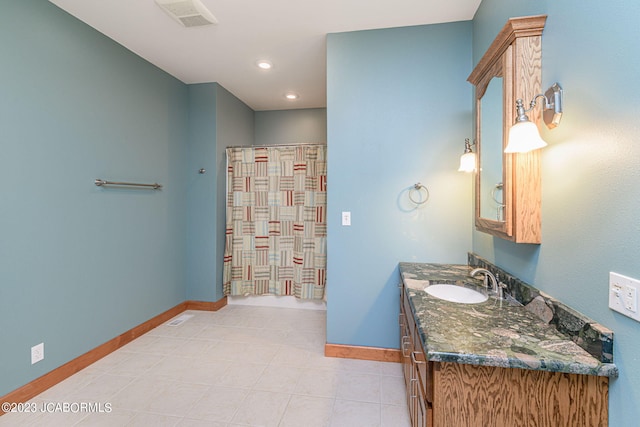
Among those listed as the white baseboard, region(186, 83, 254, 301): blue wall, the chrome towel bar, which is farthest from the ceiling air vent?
the white baseboard

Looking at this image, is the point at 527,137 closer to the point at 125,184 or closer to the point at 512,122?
the point at 512,122

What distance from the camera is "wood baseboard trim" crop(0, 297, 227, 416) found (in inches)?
68.4

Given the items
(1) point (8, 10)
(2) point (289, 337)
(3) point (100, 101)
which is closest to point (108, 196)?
Result: (3) point (100, 101)

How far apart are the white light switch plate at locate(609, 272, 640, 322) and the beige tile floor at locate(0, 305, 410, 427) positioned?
1212mm

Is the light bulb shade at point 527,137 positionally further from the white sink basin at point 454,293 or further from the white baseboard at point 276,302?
the white baseboard at point 276,302

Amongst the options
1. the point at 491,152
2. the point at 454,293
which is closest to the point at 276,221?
the point at 454,293

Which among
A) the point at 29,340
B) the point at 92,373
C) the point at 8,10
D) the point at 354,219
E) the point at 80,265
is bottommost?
the point at 92,373

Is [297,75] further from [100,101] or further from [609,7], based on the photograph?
[609,7]

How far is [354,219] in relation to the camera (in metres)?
2.23

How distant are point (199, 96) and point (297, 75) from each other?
1.15 meters

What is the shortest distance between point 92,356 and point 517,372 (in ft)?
8.95

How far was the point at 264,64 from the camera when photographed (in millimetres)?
2777

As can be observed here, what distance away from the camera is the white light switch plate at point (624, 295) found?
0.76 m

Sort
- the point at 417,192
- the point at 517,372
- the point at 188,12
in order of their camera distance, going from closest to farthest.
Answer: the point at 517,372 < the point at 188,12 < the point at 417,192
